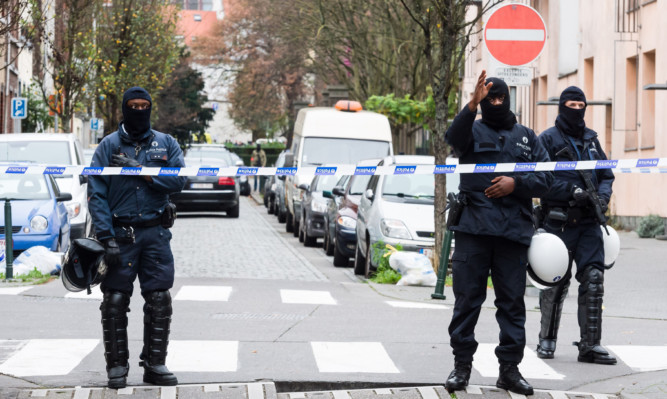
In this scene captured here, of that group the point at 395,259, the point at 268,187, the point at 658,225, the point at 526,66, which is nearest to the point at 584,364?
the point at 526,66

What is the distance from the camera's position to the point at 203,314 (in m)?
11.4

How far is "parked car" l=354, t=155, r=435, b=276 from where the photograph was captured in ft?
52.1

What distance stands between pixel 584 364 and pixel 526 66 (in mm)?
5178

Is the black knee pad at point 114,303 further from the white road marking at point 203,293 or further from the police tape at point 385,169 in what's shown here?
the white road marking at point 203,293

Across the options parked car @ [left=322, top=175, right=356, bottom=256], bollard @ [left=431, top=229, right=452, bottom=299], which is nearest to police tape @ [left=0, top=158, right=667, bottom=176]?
bollard @ [left=431, top=229, right=452, bottom=299]

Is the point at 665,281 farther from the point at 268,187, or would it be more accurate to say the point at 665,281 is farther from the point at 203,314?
the point at 268,187

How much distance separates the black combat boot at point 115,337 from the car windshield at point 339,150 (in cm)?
1801

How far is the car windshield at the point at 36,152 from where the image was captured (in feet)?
62.2

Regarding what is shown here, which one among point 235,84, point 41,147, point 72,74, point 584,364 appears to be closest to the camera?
point 584,364

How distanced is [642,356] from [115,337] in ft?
12.7

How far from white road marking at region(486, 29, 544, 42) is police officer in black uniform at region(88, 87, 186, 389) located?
20.6 ft

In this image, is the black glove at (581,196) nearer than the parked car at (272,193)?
Yes

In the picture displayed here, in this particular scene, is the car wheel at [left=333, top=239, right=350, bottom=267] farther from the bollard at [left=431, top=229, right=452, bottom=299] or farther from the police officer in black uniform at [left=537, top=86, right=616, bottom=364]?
the police officer in black uniform at [left=537, top=86, right=616, bottom=364]

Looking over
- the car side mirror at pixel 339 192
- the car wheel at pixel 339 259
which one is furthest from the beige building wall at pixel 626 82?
the car wheel at pixel 339 259
